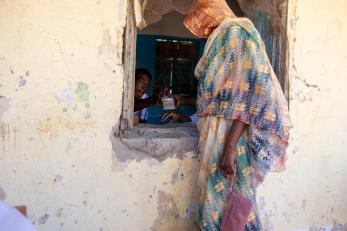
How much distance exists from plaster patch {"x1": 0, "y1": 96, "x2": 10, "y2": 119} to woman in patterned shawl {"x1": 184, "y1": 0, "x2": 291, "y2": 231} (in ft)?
3.55

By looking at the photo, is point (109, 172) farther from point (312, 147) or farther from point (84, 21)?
point (312, 147)

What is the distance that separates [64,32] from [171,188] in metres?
1.21

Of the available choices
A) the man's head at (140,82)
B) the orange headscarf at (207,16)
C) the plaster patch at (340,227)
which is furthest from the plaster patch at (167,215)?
the man's head at (140,82)

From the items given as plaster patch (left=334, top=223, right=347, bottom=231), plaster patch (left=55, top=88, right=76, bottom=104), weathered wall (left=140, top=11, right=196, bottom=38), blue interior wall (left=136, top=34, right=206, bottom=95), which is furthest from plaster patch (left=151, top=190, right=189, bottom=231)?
weathered wall (left=140, top=11, right=196, bottom=38)

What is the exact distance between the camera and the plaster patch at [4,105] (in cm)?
240

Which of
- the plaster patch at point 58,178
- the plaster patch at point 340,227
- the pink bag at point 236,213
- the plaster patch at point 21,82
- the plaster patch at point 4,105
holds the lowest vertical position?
the plaster patch at point 340,227

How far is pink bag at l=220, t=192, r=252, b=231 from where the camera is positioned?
7.71 feet

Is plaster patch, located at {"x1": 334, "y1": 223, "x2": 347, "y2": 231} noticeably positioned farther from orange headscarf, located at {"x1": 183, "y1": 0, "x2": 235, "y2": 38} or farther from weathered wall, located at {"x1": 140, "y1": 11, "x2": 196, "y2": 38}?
weathered wall, located at {"x1": 140, "y1": 11, "x2": 196, "y2": 38}

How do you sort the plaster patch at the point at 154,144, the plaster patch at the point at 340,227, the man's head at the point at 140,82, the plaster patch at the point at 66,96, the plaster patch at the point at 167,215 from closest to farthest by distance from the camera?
the plaster patch at the point at 66,96 → the plaster patch at the point at 154,144 → the plaster patch at the point at 167,215 → the plaster patch at the point at 340,227 → the man's head at the point at 140,82

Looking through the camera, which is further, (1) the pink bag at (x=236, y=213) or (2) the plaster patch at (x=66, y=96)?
(2) the plaster patch at (x=66, y=96)

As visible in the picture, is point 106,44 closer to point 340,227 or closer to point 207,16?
point 207,16

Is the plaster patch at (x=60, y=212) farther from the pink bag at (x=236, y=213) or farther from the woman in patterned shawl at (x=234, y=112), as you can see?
the pink bag at (x=236, y=213)

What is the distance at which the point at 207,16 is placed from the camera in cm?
250

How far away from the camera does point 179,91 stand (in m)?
6.46
